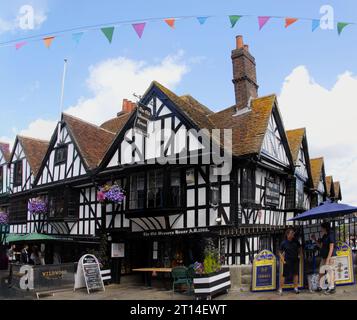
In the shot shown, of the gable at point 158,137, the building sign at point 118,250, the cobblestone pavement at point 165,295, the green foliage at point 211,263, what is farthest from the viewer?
the building sign at point 118,250

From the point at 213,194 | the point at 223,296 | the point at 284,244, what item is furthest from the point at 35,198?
the point at 284,244

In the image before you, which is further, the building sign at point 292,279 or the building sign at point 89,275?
the building sign at point 89,275

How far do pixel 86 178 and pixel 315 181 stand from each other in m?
11.9

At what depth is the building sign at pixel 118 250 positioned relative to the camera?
15103 mm

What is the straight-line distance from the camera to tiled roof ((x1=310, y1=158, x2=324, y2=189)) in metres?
21.0

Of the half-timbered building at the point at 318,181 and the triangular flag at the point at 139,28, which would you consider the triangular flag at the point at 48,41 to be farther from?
the half-timbered building at the point at 318,181

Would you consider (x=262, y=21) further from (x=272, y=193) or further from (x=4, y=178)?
(x=4, y=178)

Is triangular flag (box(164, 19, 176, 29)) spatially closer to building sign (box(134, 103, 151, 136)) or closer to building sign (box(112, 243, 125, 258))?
building sign (box(134, 103, 151, 136))

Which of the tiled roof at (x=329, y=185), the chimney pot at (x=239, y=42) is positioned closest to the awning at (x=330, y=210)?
the chimney pot at (x=239, y=42)

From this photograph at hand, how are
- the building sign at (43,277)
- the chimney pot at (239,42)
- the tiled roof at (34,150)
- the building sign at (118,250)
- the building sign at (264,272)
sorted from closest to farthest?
1. the building sign at (264,272)
2. the building sign at (43,277)
3. the building sign at (118,250)
4. the chimney pot at (239,42)
5. the tiled roof at (34,150)

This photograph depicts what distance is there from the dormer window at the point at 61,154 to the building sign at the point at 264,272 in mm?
11073

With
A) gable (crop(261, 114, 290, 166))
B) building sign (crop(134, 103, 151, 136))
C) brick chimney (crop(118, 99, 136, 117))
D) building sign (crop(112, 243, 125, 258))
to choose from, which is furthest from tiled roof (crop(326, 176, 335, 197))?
building sign (crop(134, 103, 151, 136))

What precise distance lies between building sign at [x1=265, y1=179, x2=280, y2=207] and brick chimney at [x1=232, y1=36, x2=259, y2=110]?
124 inches
